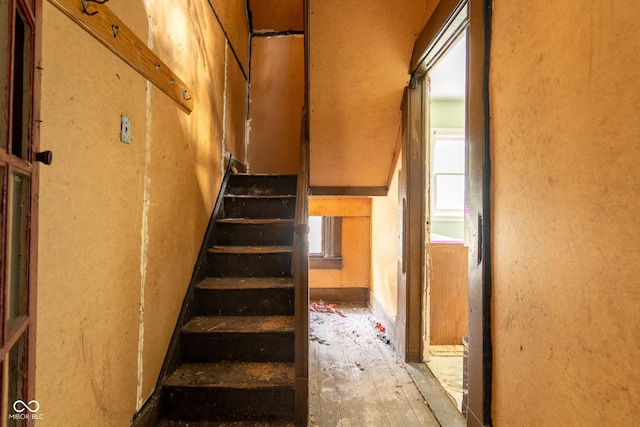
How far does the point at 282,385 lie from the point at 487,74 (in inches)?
71.9

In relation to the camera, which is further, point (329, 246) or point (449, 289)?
point (329, 246)

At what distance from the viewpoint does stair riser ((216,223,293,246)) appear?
2578mm

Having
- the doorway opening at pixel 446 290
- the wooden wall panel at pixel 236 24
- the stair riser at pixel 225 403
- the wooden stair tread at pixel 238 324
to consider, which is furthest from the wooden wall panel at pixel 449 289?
the wooden wall panel at pixel 236 24

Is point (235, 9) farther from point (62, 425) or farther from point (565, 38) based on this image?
point (62, 425)

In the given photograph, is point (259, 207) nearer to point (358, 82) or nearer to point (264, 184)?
point (264, 184)

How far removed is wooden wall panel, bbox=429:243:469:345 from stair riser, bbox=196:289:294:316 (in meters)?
1.35

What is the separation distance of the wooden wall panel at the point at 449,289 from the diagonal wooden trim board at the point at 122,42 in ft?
7.59

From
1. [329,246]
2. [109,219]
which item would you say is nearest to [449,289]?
[329,246]

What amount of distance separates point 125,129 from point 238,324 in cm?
130

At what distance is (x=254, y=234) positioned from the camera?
2.60 m

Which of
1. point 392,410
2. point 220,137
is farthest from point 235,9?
point 392,410

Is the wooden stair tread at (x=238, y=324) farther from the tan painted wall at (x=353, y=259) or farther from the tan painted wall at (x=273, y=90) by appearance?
the tan painted wall at (x=273, y=90)

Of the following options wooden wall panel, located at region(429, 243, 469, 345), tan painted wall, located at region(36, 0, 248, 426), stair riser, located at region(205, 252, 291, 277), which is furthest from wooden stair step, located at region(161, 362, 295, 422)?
wooden wall panel, located at region(429, 243, 469, 345)

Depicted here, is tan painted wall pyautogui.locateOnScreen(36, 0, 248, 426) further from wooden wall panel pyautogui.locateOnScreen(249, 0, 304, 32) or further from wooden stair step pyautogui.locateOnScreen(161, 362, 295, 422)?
wooden wall panel pyautogui.locateOnScreen(249, 0, 304, 32)
